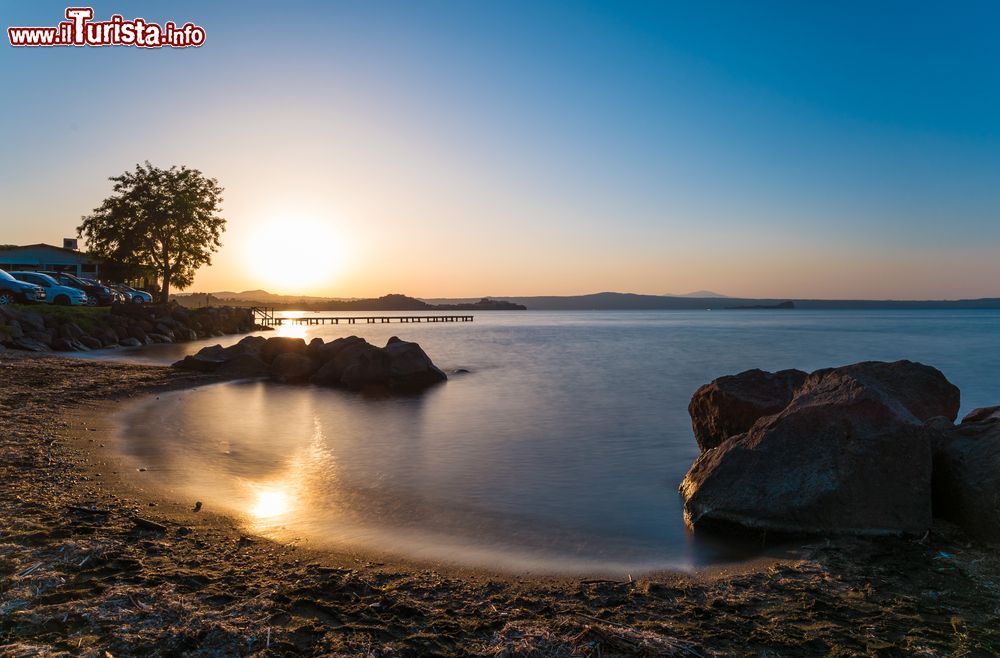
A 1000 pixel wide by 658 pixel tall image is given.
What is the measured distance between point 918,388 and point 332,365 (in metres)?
19.5

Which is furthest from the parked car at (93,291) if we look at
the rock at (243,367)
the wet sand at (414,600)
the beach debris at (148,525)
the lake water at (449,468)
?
the beach debris at (148,525)

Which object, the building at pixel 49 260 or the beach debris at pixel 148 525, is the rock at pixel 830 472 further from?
the building at pixel 49 260

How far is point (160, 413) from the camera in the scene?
14617mm

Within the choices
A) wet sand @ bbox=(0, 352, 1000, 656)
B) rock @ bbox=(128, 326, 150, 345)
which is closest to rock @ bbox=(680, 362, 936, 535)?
wet sand @ bbox=(0, 352, 1000, 656)

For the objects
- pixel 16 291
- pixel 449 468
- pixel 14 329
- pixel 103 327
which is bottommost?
pixel 449 468

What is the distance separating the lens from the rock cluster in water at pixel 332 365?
23.3 metres

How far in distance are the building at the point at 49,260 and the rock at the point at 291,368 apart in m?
45.6

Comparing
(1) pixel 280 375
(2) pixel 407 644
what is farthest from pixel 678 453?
(1) pixel 280 375

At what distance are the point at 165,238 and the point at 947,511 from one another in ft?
203

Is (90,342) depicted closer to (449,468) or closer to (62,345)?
(62,345)

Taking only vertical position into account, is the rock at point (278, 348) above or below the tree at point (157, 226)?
below

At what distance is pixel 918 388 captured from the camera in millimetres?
10062

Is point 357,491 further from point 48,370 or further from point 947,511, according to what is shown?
point 48,370

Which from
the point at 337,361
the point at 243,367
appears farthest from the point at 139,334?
the point at 337,361
